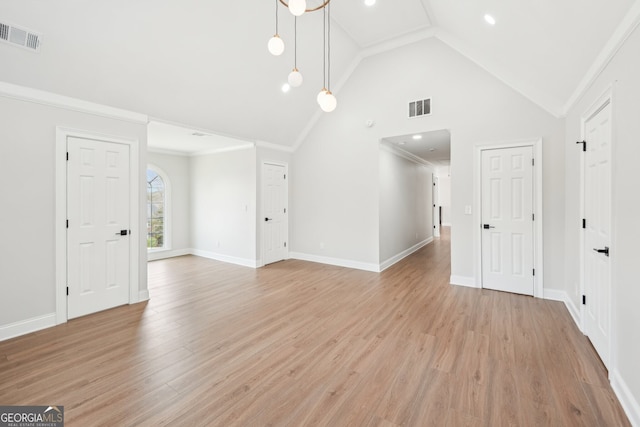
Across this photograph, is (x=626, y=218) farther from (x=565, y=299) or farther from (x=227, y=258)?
(x=227, y=258)

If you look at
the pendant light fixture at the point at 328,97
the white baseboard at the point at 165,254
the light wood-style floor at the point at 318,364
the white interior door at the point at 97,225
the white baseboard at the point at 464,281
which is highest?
the pendant light fixture at the point at 328,97

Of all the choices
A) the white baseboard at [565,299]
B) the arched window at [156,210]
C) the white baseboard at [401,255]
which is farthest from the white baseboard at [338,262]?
the arched window at [156,210]

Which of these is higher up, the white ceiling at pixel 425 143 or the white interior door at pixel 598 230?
the white ceiling at pixel 425 143

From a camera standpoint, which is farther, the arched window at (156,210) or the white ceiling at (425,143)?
the arched window at (156,210)

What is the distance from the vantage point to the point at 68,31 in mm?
2711

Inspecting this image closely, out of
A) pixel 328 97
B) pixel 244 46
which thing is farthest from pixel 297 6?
pixel 244 46

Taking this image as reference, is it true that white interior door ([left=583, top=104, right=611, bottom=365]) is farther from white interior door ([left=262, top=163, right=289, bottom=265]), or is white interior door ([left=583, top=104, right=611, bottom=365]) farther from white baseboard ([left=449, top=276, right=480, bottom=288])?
white interior door ([left=262, top=163, right=289, bottom=265])

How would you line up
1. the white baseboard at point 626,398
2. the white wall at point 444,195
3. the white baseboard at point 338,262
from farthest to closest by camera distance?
the white wall at point 444,195
the white baseboard at point 338,262
the white baseboard at point 626,398

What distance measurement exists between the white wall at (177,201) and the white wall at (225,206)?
0.51 ft

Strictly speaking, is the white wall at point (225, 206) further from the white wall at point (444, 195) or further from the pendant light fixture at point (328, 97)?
the white wall at point (444, 195)

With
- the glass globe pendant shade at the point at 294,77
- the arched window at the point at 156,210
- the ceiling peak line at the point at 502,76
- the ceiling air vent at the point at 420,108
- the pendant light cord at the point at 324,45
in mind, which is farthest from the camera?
the arched window at the point at 156,210

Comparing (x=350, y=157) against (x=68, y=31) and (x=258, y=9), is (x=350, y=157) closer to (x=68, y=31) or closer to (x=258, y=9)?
(x=258, y=9)

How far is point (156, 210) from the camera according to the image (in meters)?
6.99

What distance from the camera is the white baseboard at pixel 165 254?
6645mm
